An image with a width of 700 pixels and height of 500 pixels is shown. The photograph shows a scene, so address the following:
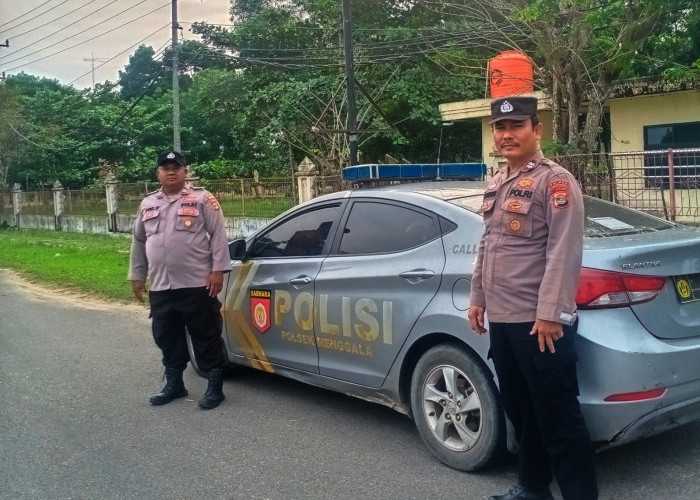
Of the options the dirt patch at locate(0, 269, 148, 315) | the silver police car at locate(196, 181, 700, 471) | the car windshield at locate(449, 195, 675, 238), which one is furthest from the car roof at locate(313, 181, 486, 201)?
the dirt patch at locate(0, 269, 148, 315)

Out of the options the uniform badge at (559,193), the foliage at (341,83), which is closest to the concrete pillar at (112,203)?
the foliage at (341,83)

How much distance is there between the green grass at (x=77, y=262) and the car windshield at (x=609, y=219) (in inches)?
290

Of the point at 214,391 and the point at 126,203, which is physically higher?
the point at 126,203

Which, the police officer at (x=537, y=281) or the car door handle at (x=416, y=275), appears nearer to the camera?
the police officer at (x=537, y=281)

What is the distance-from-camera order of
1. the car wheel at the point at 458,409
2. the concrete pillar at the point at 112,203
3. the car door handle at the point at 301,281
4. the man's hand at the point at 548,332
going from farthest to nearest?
1. the concrete pillar at the point at 112,203
2. the car door handle at the point at 301,281
3. the car wheel at the point at 458,409
4. the man's hand at the point at 548,332

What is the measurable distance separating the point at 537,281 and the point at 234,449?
224 cm

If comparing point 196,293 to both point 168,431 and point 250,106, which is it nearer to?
point 168,431

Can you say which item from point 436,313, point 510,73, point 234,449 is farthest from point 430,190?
point 510,73

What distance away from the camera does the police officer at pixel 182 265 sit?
200 inches

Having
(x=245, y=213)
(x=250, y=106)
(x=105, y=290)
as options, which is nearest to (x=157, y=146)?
(x=250, y=106)

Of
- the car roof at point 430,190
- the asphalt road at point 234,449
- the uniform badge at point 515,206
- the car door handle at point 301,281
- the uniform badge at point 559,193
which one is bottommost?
the asphalt road at point 234,449

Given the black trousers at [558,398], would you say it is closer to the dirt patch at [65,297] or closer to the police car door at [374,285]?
the police car door at [374,285]

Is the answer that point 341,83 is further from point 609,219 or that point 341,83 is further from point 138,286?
point 609,219

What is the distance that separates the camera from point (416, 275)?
401cm
